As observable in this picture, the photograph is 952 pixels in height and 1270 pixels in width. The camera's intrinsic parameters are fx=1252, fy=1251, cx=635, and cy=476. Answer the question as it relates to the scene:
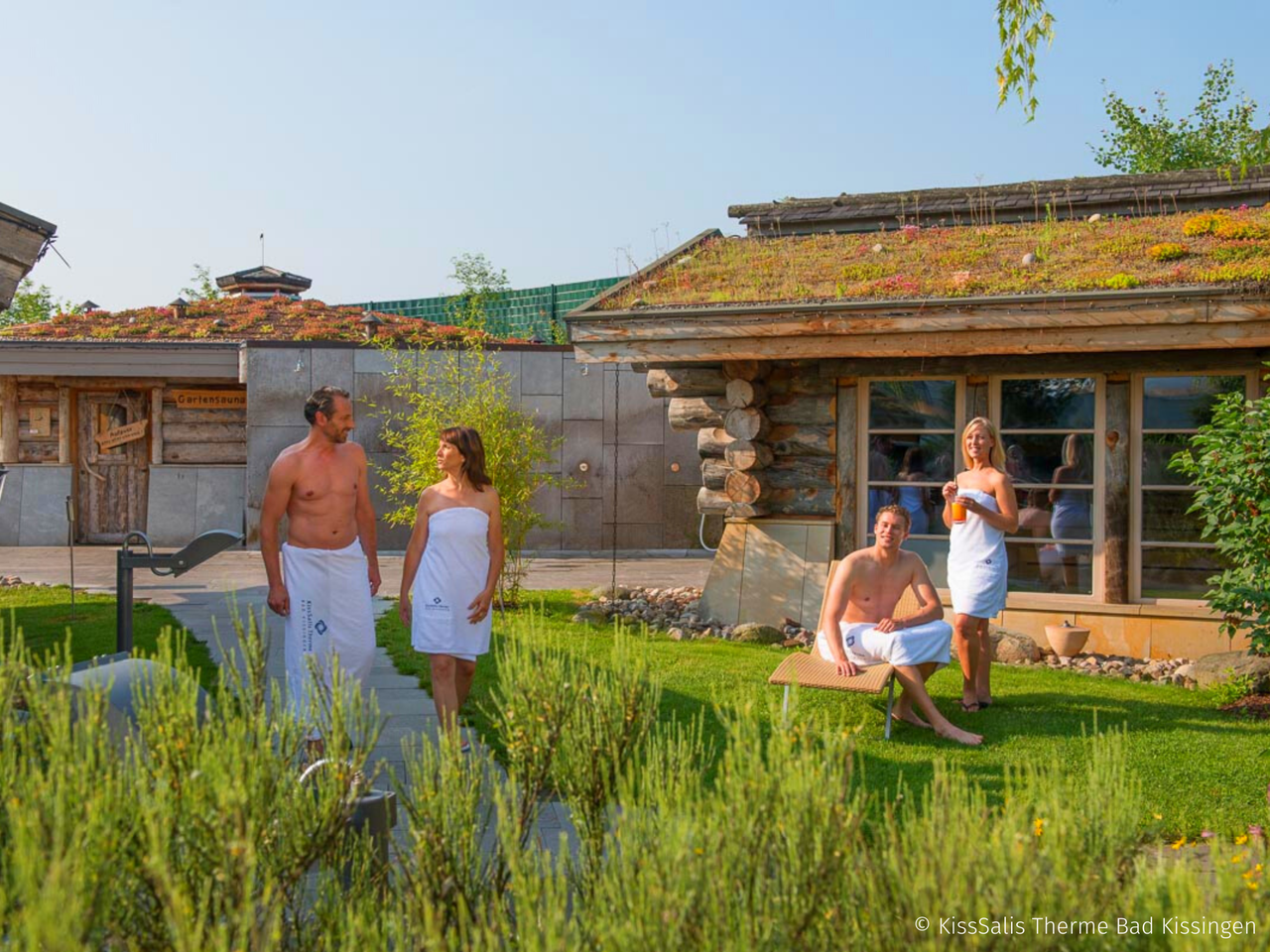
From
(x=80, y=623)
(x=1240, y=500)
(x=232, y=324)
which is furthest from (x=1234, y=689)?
(x=232, y=324)

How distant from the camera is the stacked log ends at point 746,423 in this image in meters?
10.3

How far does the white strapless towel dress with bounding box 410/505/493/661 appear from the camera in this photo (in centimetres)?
595

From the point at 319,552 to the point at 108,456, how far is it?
1389 centimetres

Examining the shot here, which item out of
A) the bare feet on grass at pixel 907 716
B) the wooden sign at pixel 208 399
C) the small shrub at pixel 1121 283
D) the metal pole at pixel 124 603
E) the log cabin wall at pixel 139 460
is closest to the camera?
the metal pole at pixel 124 603

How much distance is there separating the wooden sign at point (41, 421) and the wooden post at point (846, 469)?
12.5 meters

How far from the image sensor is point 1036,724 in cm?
696

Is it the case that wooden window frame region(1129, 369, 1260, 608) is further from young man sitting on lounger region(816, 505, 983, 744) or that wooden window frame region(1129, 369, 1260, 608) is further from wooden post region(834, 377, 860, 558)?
young man sitting on lounger region(816, 505, 983, 744)

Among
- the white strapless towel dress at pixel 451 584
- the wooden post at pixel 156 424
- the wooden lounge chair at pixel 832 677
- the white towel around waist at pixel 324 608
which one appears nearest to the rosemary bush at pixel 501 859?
the white towel around waist at pixel 324 608

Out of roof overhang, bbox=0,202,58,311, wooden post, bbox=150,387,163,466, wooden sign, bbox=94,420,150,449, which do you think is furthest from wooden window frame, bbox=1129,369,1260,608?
wooden sign, bbox=94,420,150,449

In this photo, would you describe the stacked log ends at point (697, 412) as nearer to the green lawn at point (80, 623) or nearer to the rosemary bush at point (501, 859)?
the green lawn at point (80, 623)

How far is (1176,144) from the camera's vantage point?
28703mm

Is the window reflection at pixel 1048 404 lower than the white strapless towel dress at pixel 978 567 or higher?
higher

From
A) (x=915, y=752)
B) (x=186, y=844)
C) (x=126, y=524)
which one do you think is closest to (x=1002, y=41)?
(x=915, y=752)

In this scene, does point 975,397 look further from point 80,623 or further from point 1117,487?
point 80,623
